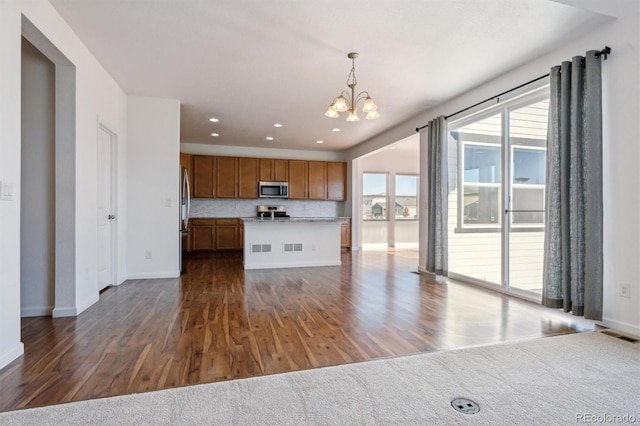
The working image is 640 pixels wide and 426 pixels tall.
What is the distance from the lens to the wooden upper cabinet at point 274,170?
26.3 ft

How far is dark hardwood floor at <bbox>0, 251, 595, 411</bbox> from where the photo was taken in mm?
1882

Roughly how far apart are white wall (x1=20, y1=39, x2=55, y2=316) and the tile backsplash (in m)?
4.75

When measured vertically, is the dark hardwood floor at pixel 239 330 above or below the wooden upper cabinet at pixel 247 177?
below

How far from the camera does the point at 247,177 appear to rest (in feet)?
25.9

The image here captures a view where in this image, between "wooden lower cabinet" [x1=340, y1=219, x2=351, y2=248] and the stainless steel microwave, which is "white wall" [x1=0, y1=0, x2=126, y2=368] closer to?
the stainless steel microwave

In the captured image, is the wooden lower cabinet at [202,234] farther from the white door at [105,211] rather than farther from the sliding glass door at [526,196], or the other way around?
the sliding glass door at [526,196]

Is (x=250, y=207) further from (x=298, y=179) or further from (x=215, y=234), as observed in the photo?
(x=298, y=179)

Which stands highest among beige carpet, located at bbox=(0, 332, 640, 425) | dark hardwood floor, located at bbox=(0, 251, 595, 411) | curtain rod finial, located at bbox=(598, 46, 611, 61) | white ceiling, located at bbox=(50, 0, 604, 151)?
white ceiling, located at bbox=(50, 0, 604, 151)

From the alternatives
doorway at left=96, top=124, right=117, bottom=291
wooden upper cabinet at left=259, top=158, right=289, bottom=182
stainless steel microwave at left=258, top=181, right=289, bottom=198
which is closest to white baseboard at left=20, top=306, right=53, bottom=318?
doorway at left=96, top=124, right=117, bottom=291

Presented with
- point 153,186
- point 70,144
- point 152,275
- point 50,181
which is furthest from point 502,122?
point 152,275

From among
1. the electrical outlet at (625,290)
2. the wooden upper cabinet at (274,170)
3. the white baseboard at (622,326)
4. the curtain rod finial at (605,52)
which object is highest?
the curtain rod finial at (605,52)

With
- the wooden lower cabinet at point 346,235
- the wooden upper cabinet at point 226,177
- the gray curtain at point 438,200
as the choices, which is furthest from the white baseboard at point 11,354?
the wooden lower cabinet at point 346,235

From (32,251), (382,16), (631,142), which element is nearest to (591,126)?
(631,142)

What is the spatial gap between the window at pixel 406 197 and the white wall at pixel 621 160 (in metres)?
6.53
